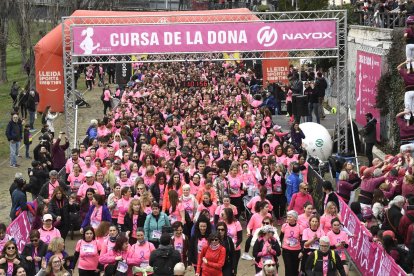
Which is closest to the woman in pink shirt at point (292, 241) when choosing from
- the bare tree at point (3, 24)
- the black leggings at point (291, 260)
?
the black leggings at point (291, 260)

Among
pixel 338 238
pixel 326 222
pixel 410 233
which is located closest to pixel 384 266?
pixel 410 233

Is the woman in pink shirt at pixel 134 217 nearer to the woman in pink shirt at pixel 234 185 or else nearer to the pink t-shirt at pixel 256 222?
the pink t-shirt at pixel 256 222

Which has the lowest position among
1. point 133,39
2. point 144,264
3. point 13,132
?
point 144,264

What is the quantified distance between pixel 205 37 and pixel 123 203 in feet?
32.6

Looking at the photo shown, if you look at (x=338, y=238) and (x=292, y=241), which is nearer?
(x=338, y=238)

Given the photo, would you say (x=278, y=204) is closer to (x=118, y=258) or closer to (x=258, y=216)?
(x=258, y=216)

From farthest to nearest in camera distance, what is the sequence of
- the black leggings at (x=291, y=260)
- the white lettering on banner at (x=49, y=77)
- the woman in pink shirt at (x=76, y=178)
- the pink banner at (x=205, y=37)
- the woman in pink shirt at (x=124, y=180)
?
the white lettering on banner at (x=49, y=77), the pink banner at (x=205, y=37), the woman in pink shirt at (x=76, y=178), the woman in pink shirt at (x=124, y=180), the black leggings at (x=291, y=260)

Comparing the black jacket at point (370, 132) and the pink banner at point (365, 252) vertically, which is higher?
the black jacket at point (370, 132)

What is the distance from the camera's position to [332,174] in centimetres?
2244

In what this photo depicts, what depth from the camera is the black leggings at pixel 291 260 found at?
14359 millimetres

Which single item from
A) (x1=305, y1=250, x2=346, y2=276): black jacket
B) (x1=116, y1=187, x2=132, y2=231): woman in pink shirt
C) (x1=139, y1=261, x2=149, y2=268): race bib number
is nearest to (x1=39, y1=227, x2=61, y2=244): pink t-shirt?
(x1=139, y1=261, x2=149, y2=268): race bib number

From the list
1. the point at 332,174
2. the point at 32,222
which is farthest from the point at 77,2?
the point at 32,222

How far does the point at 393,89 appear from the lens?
80.9ft

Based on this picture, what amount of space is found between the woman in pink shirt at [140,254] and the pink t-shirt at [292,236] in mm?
2286
